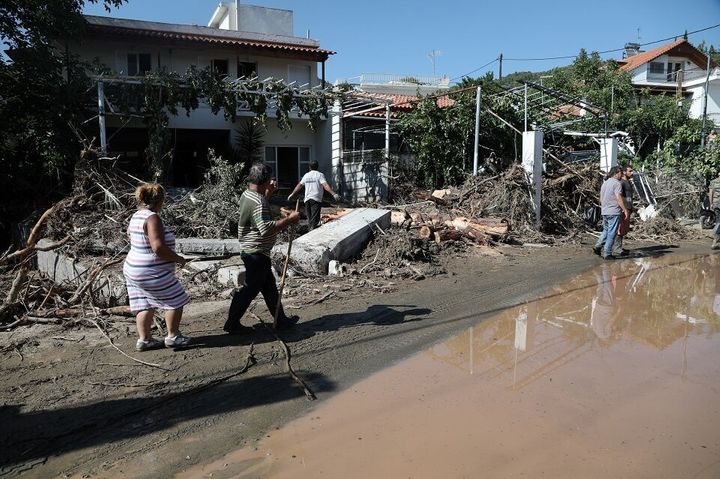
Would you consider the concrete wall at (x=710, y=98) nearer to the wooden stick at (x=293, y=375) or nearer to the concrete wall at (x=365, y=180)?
the concrete wall at (x=365, y=180)

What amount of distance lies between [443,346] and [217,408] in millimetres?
2303

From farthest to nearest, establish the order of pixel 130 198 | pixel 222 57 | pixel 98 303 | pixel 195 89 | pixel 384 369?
pixel 222 57 → pixel 195 89 → pixel 130 198 → pixel 98 303 → pixel 384 369

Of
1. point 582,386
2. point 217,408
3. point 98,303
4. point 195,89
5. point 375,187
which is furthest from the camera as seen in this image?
point 375,187

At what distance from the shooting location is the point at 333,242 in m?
8.19

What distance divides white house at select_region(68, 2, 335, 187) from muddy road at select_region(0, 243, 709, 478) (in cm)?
1339

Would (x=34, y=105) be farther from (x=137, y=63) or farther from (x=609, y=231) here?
(x=609, y=231)

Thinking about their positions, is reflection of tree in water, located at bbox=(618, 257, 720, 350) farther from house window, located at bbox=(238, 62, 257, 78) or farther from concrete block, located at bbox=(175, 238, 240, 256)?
house window, located at bbox=(238, 62, 257, 78)

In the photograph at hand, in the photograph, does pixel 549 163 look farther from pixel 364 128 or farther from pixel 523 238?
pixel 364 128

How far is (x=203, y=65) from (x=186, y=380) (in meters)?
18.4

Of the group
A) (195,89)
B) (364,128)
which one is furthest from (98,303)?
(364,128)

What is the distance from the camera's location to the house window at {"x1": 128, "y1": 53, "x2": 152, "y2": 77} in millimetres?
19516

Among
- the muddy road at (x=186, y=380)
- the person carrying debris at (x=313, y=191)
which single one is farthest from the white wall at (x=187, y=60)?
the muddy road at (x=186, y=380)

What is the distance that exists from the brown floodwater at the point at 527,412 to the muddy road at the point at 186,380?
0.24 meters

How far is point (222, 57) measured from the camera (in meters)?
20.4
